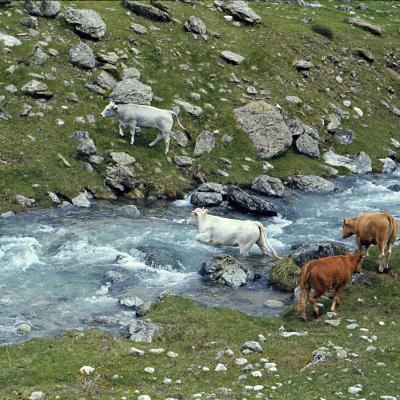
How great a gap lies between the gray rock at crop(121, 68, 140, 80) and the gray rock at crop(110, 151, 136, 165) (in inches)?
293

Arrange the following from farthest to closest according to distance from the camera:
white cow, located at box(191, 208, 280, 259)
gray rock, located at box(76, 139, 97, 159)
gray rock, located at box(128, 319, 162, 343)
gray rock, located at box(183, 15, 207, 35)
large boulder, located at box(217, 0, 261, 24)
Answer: large boulder, located at box(217, 0, 261, 24)
gray rock, located at box(183, 15, 207, 35)
gray rock, located at box(76, 139, 97, 159)
white cow, located at box(191, 208, 280, 259)
gray rock, located at box(128, 319, 162, 343)

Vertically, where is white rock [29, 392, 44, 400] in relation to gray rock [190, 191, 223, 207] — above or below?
above

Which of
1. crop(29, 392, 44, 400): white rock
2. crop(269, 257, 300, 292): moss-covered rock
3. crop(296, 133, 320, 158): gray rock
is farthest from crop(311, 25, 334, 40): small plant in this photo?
crop(29, 392, 44, 400): white rock

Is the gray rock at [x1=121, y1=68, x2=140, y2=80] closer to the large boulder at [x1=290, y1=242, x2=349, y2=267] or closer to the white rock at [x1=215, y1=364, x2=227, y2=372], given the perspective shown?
the large boulder at [x1=290, y1=242, x2=349, y2=267]

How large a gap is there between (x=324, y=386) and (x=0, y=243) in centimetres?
1586

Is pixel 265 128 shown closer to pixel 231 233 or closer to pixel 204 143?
pixel 204 143

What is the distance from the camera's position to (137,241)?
2770cm

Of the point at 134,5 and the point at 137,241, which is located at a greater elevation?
the point at 134,5

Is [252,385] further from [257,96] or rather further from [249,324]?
[257,96]

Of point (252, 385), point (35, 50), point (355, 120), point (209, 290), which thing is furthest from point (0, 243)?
point (355, 120)

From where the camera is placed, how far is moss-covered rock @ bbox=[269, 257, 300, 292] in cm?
2394

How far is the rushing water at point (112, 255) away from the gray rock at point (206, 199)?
509 millimetres

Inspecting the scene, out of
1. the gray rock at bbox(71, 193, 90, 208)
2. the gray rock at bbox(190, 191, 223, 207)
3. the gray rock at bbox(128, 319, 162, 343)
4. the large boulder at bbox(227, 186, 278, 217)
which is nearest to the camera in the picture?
the gray rock at bbox(128, 319, 162, 343)

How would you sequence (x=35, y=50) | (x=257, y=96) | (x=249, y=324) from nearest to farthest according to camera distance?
(x=249, y=324), (x=35, y=50), (x=257, y=96)
